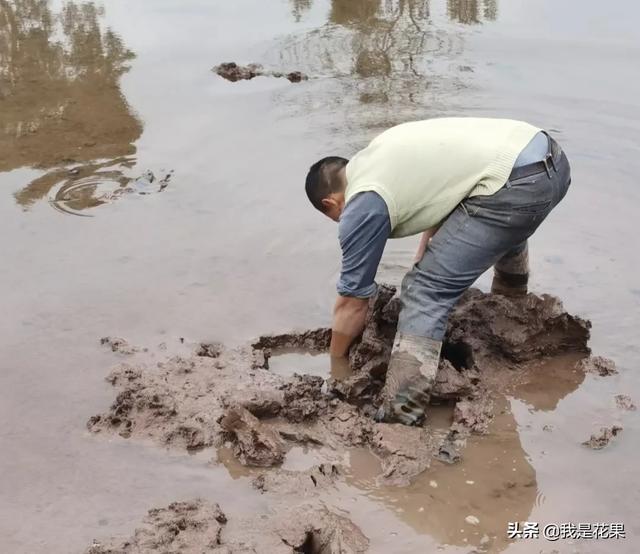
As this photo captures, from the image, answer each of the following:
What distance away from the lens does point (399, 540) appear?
10.3 feet

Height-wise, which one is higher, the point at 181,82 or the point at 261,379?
the point at 181,82

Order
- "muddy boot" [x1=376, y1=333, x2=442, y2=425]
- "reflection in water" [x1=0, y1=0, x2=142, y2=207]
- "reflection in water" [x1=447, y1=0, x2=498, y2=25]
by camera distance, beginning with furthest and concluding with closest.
Answer: "reflection in water" [x1=447, y1=0, x2=498, y2=25] → "reflection in water" [x1=0, y1=0, x2=142, y2=207] → "muddy boot" [x1=376, y1=333, x2=442, y2=425]

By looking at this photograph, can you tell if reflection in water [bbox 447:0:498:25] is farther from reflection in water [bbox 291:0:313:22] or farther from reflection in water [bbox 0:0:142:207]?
reflection in water [bbox 0:0:142:207]

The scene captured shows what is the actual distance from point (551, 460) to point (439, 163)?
1.40 metres

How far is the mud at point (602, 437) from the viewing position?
11.9 feet

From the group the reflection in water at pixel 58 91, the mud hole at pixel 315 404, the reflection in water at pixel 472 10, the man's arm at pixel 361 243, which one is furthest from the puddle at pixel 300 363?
the reflection in water at pixel 472 10

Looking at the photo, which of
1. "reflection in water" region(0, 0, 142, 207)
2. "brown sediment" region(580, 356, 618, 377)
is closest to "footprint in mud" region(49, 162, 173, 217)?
"reflection in water" region(0, 0, 142, 207)

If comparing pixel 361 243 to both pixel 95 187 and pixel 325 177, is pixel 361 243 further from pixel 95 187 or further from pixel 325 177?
pixel 95 187

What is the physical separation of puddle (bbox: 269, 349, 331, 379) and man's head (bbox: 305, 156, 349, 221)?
37.0 inches

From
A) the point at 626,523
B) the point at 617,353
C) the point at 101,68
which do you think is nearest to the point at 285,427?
the point at 626,523

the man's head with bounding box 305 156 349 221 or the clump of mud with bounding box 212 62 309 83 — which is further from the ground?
the man's head with bounding box 305 156 349 221

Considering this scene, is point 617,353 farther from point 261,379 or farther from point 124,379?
point 124,379

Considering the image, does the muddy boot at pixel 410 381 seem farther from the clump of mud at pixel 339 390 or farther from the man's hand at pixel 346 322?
the man's hand at pixel 346 322

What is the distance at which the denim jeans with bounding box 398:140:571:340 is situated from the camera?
3.71 metres
